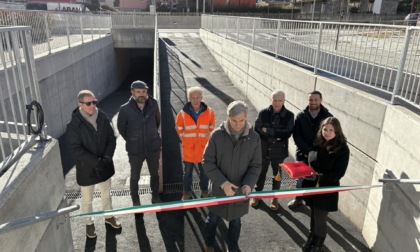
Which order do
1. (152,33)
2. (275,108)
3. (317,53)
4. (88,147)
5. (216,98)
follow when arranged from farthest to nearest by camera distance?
(152,33), (216,98), (317,53), (275,108), (88,147)

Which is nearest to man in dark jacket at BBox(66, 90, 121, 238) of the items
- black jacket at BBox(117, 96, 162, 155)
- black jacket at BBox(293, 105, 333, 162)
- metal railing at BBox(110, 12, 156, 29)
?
black jacket at BBox(117, 96, 162, 155)

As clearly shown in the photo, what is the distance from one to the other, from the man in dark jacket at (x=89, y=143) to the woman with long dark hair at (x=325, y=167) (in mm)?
2600

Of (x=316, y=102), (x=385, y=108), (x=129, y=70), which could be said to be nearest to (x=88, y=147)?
(x=316, y=102)

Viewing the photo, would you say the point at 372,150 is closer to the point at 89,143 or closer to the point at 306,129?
the point at 306,129

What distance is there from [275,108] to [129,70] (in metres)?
21.1

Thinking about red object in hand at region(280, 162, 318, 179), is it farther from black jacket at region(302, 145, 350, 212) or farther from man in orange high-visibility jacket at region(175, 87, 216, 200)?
man in orange high-visibility jacket at region(175, 87, 216, 200)

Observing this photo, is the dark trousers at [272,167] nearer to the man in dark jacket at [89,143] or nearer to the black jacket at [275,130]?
the black jacket at [275,130]

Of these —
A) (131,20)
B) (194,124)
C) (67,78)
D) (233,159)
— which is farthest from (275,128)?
(131,20)

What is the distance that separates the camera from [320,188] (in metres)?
3.61

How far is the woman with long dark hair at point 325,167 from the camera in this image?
3.52 meters

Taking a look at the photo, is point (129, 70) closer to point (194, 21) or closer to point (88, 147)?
point (194, 21)

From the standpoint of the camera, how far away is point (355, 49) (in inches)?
210

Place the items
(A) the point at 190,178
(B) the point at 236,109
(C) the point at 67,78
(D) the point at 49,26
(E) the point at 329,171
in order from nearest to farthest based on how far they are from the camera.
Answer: (B) the point at 236,109, (E) the point at 329,171, (A) the point at 190,178, (D) the point at 49,26, (C) the point at 67,78

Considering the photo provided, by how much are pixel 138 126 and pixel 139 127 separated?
0.02 metres
